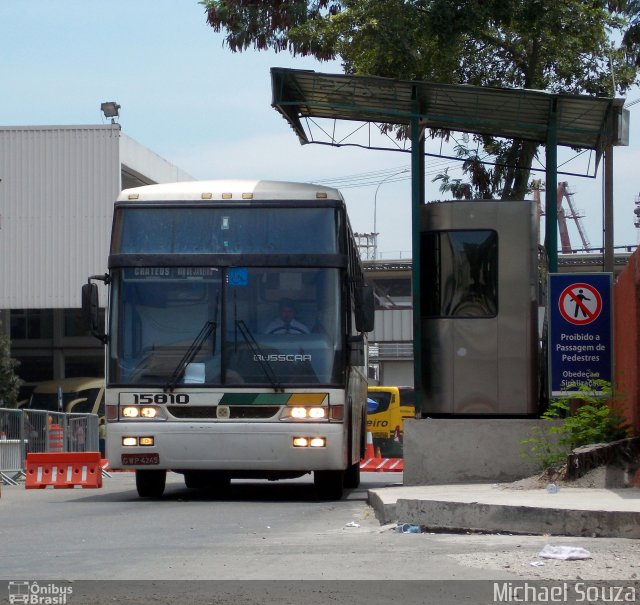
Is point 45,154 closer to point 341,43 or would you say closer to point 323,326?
point 341,43

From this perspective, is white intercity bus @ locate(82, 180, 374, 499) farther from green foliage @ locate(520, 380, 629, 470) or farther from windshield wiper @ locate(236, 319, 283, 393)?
green foliage @ locate(520, 380, 629, 470)

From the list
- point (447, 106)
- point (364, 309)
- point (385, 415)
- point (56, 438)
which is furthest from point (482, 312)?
point (385, 415)

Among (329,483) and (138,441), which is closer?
(138,441)

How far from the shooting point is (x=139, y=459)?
1384 centimetres

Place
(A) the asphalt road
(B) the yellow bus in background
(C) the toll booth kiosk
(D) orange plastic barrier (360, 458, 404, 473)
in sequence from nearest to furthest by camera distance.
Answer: (A) the asphalt road, (C) the toll booth kiosk, (D) orange plastic barrier (360, 458, 404, 473), (B) the yellow bus in background

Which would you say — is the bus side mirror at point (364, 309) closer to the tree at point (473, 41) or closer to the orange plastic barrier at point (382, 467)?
the tree at point (473, 41)

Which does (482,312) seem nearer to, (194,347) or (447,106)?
(447,106)

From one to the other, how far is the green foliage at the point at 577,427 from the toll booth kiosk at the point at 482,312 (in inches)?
24.8

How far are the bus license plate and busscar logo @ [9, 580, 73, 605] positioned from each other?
6.34 metres

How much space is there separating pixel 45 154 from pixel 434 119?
102 feet

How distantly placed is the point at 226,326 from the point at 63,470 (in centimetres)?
739

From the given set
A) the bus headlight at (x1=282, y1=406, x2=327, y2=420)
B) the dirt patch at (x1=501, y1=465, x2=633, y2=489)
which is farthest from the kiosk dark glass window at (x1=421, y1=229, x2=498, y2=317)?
the dirt patch at (x1=501, y1=465, x2=633, y2=489)

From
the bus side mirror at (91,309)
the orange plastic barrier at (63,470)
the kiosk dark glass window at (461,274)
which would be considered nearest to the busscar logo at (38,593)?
the bus side mirror at (91,309)

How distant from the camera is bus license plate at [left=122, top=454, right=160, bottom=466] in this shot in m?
13.8
